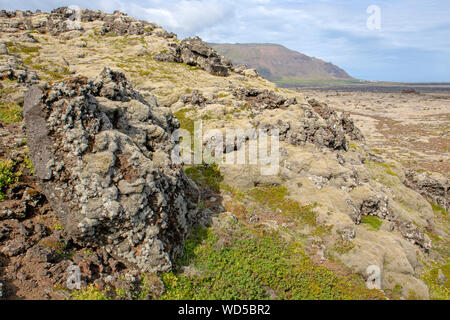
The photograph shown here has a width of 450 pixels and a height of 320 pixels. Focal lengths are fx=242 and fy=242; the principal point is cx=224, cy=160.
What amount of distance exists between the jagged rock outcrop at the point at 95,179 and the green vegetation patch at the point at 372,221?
20739mm

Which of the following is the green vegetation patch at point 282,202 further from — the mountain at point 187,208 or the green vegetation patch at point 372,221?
the green vegetation patch at point 372,221

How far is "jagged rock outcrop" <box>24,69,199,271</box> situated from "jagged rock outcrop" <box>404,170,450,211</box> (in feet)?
146

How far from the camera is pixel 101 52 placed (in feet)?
269

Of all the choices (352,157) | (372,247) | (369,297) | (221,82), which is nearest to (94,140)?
(369,297)

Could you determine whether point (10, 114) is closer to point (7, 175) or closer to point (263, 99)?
point (7, 175)

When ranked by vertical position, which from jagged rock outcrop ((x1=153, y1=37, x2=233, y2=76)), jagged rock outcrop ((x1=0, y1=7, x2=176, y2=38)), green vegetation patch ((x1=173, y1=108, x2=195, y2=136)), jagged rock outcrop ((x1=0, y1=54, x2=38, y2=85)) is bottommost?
green vegetation patch ((x1=173, y1=108, x2=195, y2=136))

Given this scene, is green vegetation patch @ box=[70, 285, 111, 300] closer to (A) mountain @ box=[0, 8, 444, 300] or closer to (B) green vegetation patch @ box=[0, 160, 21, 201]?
(A) mountain @ box=[0, 8, 444, 300]

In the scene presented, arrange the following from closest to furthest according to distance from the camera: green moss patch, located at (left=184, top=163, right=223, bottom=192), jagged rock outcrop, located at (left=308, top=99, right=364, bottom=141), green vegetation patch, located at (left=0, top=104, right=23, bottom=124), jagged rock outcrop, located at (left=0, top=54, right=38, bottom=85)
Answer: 1. green vegetation patch, located at (left=0, top=104, right=23, bottom=124)
2. green moss patch, located at (left=184, top=163, right=223, bottom=192)
3. jagged rock outcrop, located at (left=0, top=54, right=38, bottom=85)
4. jagged rock outcrop, located at (left=308, top=99, right=364, bottom=141)

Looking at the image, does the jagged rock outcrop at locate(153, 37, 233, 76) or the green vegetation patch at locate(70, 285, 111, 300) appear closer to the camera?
the green vegetation patch at locate(70, 285, 111, 300)

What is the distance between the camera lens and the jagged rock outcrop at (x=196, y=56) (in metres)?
75.2

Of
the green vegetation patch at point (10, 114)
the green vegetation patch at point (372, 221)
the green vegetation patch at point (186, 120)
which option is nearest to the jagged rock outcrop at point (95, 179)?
the green vegetation patch at point (10, 114)

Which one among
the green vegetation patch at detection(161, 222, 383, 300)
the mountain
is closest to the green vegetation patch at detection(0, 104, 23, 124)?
the mountain

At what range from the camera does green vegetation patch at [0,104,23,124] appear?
63.9 ft
